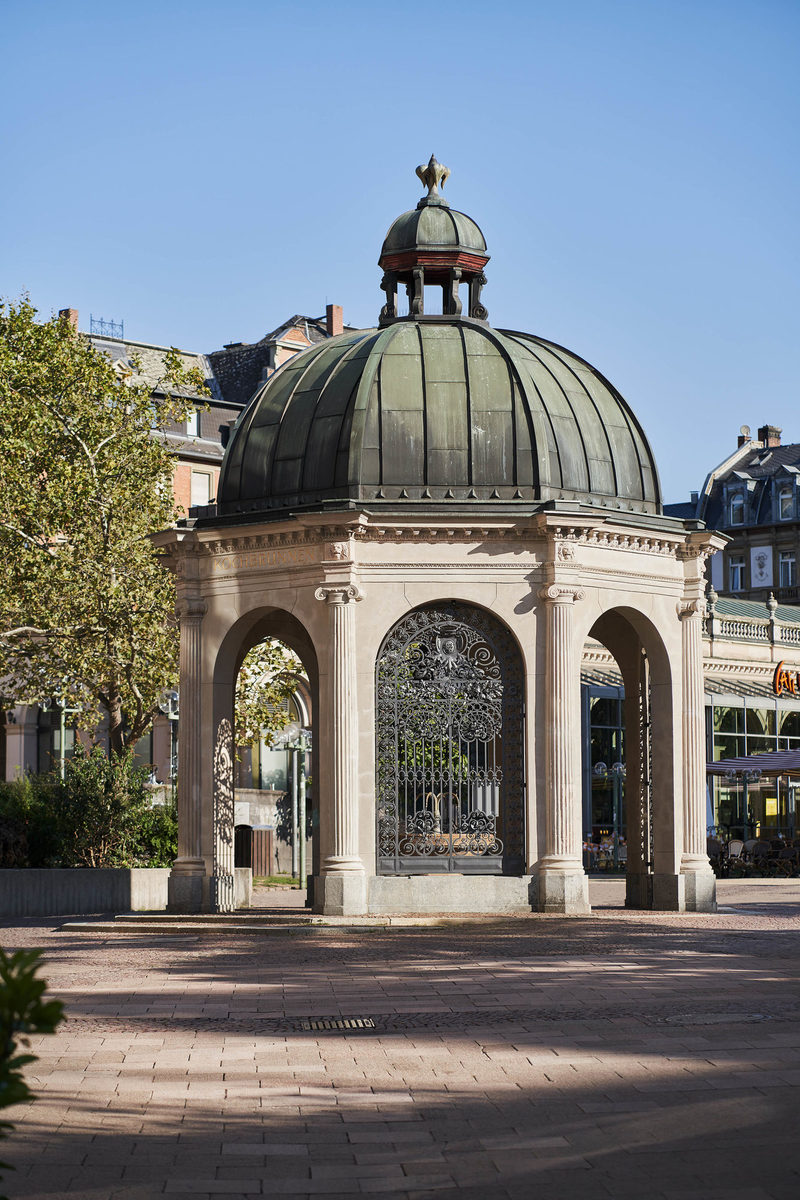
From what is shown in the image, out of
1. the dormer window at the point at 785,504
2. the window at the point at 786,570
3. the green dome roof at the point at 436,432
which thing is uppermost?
the dormer window at the point at 785,504

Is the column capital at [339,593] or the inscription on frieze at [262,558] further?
the inscription on frieze at [262,558]

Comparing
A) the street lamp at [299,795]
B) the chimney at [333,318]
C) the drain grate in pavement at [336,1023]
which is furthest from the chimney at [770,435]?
the drain grate in pavement at [336,1023]

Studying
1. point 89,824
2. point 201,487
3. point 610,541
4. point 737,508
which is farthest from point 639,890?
point 737,508

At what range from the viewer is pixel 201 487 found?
67.9 meters

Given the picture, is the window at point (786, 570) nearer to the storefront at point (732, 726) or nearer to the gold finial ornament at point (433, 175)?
the storefront at point (732, 726)

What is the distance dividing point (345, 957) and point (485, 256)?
1270 centimetres

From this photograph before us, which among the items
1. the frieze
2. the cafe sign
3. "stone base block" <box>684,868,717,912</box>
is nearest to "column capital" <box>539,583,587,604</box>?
the frieze

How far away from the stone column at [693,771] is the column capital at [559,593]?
2.52 meters

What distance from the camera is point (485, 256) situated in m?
26.8

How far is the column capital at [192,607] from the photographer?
973 inches

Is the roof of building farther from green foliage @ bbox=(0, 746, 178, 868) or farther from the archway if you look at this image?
green foliage @ bbox=(0, 746, 178, 868)

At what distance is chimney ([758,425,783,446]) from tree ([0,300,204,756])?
6552 centimetres

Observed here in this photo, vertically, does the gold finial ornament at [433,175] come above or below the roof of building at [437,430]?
above

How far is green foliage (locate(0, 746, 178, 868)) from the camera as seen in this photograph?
93.7ft
